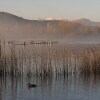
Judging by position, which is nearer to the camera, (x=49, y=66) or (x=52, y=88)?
(x=52, y=88)

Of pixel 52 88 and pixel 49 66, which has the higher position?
pixel 49 66

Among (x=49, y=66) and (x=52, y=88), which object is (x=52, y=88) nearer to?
(x=52, y=88)

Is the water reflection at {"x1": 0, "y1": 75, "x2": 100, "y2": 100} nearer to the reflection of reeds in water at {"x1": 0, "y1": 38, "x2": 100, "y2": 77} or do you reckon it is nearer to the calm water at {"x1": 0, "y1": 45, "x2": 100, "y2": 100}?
the calm water at {"x1": 0, "y1": 45, "x2": 100, "y2": 100}

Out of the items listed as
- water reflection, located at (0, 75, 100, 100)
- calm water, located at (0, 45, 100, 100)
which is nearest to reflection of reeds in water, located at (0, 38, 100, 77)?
calm water, located at (0, 45, 100, 100)

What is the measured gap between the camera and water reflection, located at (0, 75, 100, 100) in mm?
15387

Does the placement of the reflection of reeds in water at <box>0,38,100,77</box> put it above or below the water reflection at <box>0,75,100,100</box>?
above

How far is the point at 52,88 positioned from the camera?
1708 centimetres

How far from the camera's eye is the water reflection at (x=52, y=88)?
15.4m

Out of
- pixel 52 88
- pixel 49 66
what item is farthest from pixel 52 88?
pixel 49 66

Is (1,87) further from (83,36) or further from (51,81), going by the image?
(83,36)

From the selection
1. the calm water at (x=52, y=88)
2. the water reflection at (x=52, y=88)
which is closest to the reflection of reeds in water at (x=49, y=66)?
the calm water at (x=52, y=88)

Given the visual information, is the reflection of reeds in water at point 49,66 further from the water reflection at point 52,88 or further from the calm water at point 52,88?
the water reflection at point 52,88

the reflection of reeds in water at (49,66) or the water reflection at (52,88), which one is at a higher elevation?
the reflection of reeds in water at (49,66)

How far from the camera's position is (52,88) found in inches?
672
